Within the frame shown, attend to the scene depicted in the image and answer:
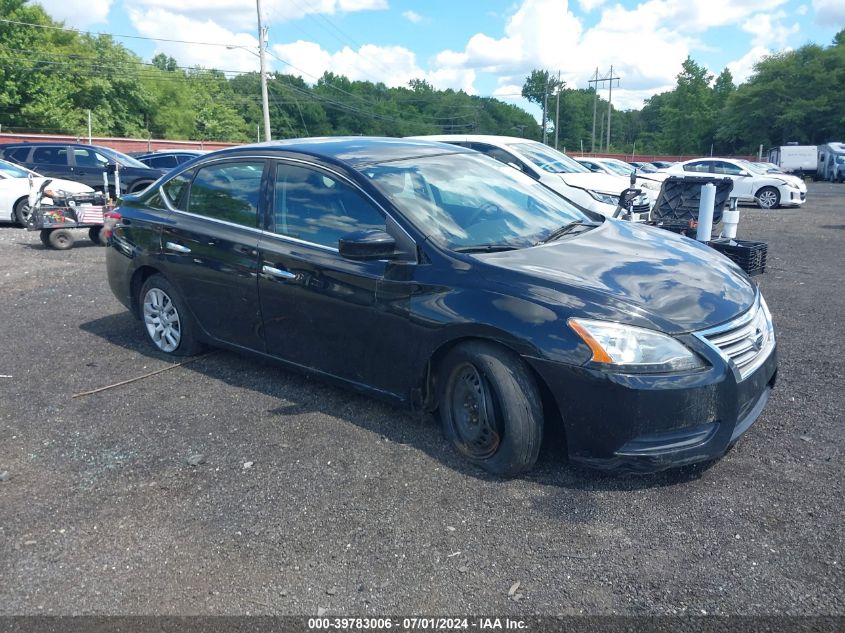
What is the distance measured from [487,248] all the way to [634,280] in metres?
0.81

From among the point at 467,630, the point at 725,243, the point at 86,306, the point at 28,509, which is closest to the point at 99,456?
the point at 28,509

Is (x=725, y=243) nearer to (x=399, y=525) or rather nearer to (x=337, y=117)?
(x=399, y=525)

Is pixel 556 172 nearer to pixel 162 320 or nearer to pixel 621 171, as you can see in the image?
pixel 162 320

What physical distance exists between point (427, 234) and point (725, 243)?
590cm

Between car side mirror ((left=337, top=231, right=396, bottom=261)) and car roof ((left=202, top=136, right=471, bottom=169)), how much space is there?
2.28 feet

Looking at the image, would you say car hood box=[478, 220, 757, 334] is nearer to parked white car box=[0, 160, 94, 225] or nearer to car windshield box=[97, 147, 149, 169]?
parked white car box=[0, 160, 94, 225]

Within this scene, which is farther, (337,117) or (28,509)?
(337,117)

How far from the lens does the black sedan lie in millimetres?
3377

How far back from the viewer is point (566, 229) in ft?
15.0

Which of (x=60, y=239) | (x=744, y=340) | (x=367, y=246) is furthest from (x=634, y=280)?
(x=60, y=239)

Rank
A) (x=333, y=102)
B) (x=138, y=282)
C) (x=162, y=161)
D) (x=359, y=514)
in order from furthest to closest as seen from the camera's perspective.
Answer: (x=333, y=102)
(x=162, y=161)
(x=138, y=282)
(x=359, y=514)

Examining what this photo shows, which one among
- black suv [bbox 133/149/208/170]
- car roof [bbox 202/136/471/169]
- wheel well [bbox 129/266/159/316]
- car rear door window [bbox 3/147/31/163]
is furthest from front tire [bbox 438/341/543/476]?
black suv [bbox 133/149/208/170]

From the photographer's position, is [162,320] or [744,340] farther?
[162,320]

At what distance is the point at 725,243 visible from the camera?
870 centimetres
